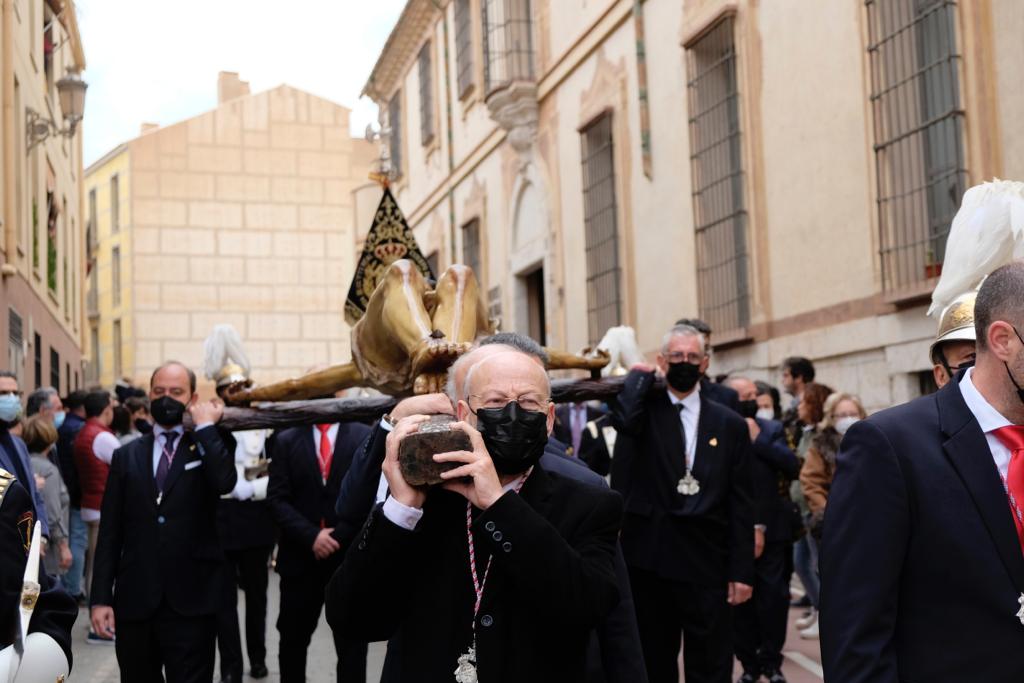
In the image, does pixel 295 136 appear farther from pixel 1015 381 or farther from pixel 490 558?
pixel 1015 381

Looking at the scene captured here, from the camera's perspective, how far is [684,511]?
634 cm

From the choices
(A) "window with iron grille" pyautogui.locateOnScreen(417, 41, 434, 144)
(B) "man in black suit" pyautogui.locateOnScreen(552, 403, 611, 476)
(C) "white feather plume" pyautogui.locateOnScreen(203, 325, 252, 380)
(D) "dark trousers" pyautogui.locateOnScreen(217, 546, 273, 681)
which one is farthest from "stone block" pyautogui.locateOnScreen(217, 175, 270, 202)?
(D) "dark trousers" pyautogui.locateOnScreen(217, 546, 273, 681)

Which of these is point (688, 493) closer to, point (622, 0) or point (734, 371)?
point (734, 371)

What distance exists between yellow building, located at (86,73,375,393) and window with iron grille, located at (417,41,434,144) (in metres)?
12.3

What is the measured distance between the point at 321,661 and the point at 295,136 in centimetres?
3148

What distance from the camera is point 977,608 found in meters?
2.76

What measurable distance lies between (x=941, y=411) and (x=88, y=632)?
9.35 meters

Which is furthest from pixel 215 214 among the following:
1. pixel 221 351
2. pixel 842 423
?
pixel 842 423

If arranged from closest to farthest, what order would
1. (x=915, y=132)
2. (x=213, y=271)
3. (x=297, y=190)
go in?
(x=915, y=132) → (x=213, y=271) → (x=297, y=190)

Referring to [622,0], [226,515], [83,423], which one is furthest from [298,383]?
[622,0]

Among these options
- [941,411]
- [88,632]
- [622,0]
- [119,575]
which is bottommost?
[88,632]

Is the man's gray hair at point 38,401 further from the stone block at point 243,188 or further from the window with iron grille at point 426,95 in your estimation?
the stone block at point 243,188

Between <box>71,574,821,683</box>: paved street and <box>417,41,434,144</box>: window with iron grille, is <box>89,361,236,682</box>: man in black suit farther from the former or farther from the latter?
<box>417,41,434,144</box>: window with iron grille

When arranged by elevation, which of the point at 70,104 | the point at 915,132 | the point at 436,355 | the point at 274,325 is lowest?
the point at 436,355
